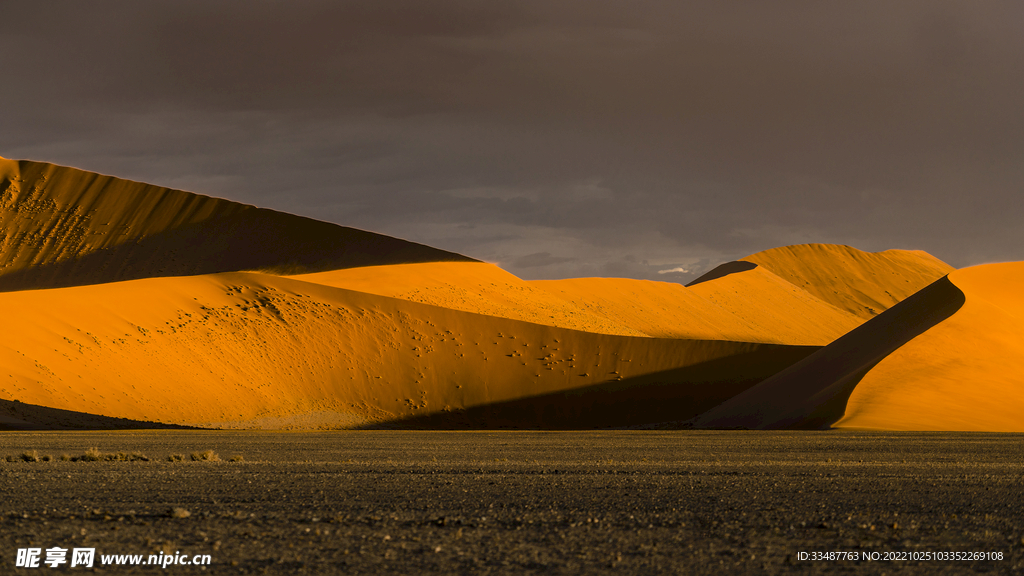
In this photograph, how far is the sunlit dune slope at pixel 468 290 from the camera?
7731 centimetres

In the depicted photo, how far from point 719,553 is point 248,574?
14.4 ft

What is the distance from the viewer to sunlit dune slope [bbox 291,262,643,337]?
77.3 metres

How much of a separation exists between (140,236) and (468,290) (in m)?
44.1

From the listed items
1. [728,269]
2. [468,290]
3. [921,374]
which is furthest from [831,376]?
[728,269]

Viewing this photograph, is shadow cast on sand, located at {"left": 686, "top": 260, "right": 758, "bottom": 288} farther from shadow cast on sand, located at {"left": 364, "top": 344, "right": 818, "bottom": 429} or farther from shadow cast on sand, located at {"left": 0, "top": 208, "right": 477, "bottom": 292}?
shadow cast on sand, located at {"left": 364, "top": 344, "right": 818, "bottom": 429}

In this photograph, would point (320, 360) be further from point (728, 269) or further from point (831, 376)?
point (728, 269)

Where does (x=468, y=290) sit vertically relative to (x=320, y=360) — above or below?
above

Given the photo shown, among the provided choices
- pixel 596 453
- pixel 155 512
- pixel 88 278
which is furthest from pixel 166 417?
pixel 88 278

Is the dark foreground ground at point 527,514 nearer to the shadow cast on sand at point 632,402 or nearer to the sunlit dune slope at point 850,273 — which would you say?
the shadow cast on sand at point 632,402

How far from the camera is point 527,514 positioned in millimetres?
11570

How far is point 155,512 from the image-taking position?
1160cm

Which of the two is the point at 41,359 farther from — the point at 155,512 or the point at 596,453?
the point at 155,512

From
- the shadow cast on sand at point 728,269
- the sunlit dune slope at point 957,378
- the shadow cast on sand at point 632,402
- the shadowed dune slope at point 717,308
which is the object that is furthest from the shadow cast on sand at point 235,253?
the shadow cast on sand at point 728,269

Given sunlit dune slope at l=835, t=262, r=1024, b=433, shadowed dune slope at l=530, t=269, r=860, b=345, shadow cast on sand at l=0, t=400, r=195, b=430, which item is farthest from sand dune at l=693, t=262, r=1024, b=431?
shadowed dune slope at l=530, t=269, r=860, b=345
